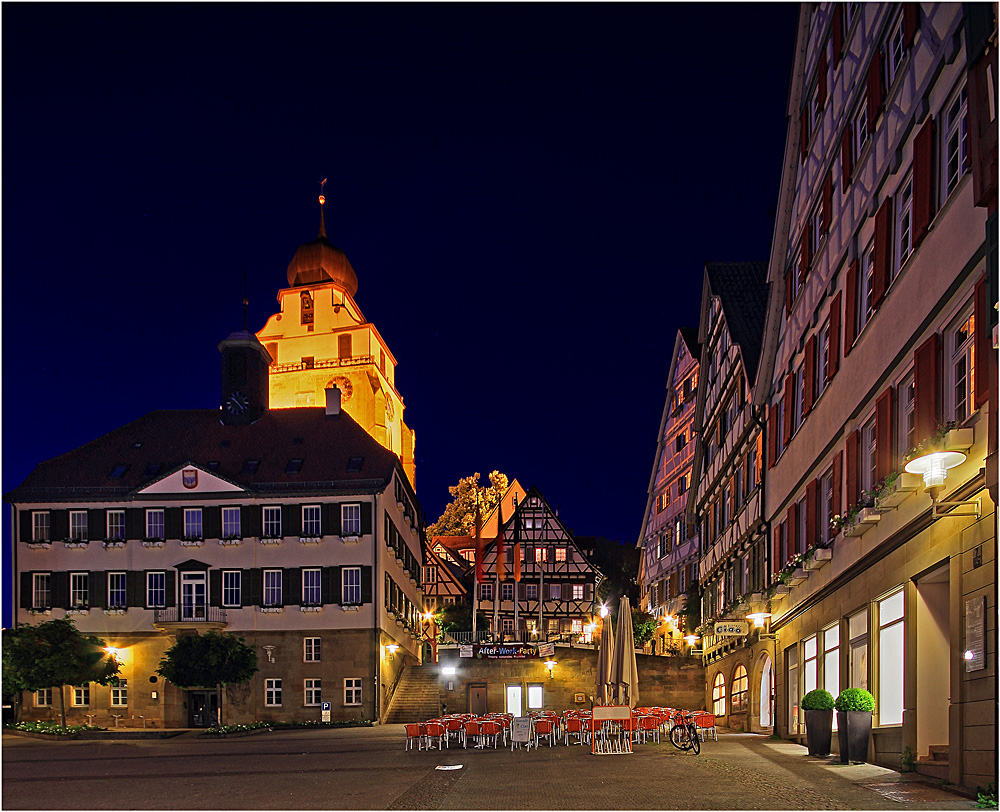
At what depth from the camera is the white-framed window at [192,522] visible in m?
47.1

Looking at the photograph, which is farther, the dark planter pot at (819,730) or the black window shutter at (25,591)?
the black window shutter at (25,591)

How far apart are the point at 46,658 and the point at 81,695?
6.65 m

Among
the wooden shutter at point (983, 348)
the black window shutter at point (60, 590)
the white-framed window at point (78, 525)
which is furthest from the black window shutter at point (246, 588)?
the wooden shutter at point (983, 348)

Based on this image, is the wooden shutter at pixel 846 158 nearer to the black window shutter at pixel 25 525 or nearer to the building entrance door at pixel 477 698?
the building entrance door at pixel 477 698

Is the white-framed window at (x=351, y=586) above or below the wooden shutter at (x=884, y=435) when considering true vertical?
below

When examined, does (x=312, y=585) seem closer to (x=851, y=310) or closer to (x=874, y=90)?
(x=851, y=310)

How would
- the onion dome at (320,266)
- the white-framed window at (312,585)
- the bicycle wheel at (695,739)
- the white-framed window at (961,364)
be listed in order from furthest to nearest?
the onion dome at (320,266)
the white-framed window at (312,585)
the bicycle wheel at (695,739)
the white-framed window at (961,364)

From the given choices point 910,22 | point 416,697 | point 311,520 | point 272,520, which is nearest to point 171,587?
point 272,520

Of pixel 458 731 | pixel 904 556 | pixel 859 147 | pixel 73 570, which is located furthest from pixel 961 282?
pixel 73 570

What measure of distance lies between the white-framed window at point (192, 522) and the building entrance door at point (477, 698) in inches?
521

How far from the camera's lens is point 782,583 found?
23.8 m

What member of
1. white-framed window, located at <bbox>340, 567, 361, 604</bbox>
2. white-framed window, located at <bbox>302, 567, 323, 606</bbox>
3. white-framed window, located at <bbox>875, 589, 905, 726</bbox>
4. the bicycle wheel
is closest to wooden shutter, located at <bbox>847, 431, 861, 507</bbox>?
white-framed window, located at <bbox>875, 589, 905, 726</bbox>

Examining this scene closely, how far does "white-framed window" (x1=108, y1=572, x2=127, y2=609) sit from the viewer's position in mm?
46781

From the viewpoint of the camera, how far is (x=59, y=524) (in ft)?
157
